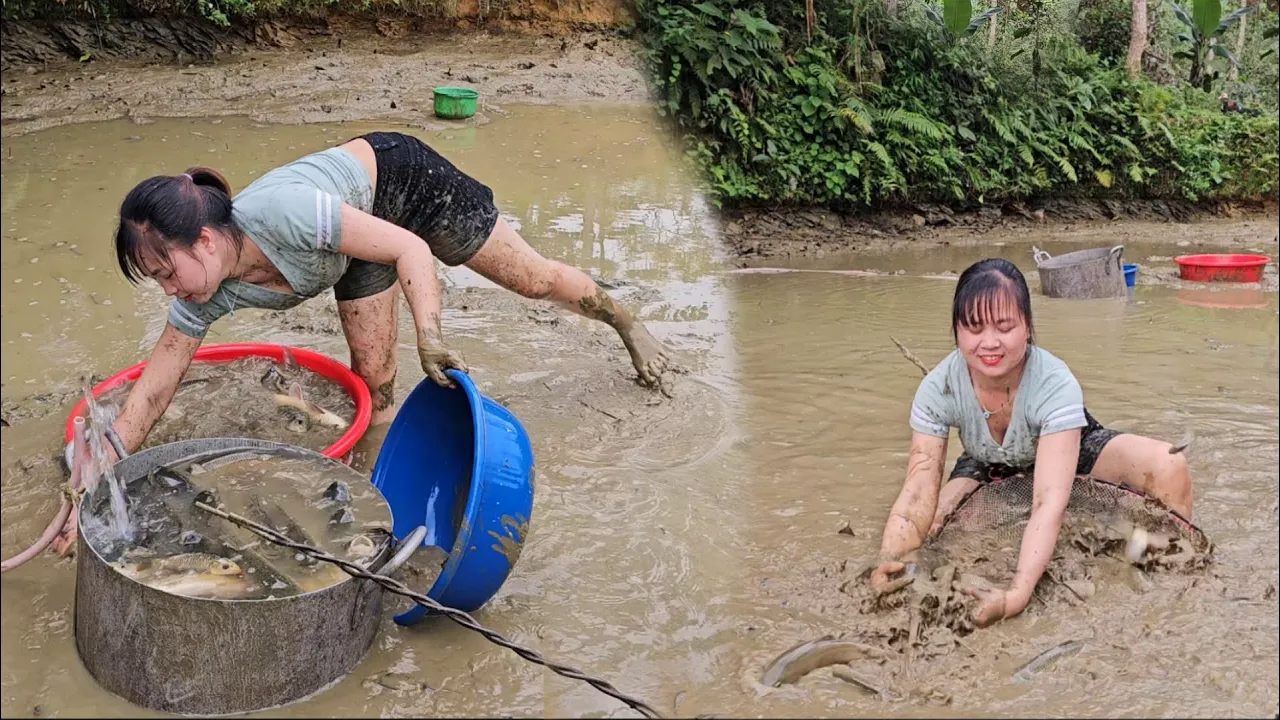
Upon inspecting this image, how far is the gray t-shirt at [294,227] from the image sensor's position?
313cm

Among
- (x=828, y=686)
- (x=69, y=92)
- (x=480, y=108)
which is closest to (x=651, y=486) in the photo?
(x=828, y=686)

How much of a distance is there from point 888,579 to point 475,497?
114 cm

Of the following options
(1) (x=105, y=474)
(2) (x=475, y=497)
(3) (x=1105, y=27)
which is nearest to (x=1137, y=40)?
(3) (x=1105, y=27)

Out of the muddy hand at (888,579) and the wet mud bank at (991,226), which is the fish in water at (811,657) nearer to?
the muddy hand at (888,579)

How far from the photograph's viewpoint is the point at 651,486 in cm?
367

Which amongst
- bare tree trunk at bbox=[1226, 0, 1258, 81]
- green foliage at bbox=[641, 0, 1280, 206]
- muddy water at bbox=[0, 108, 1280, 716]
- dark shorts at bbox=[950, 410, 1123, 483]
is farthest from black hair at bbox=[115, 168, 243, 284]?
bare tree trunk at bbox=[1226, 0, 1258, 81]

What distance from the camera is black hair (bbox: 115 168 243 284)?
9.34 feet

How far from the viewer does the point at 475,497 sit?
2.62 meters

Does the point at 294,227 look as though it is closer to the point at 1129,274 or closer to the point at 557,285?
the point at 557,285

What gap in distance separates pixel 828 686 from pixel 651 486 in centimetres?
132

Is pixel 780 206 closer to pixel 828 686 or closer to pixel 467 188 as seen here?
pixel 467 188

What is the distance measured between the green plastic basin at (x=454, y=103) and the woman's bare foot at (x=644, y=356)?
4.82 meters

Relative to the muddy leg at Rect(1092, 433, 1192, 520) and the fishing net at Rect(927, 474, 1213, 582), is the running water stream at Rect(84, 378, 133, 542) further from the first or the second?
the muddy leg at Rect(1092, 433, 1192, 520)

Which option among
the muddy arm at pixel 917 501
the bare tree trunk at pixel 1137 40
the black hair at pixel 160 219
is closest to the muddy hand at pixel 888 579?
the muddy arm at pixel 917 501
